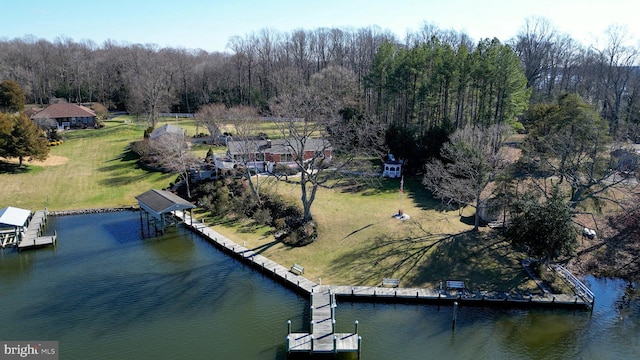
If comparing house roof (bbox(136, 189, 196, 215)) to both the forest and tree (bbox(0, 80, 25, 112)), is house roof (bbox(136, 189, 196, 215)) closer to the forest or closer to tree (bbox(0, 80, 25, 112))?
the forest

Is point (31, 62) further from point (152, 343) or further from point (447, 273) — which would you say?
point (447, 273)

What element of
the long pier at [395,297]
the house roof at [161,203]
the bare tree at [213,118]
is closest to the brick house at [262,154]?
the house roof at [161,203]

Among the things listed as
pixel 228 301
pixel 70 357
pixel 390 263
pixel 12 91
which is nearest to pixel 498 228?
pixel 390 263

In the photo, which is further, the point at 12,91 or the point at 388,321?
the point at 12,91
